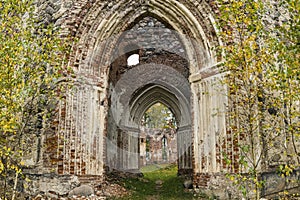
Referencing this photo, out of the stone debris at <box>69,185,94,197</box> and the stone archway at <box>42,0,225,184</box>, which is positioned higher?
the stone archway at <box>42,0,225,184</box>

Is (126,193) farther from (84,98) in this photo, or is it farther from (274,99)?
(274,99)

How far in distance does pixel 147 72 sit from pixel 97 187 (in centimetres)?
752

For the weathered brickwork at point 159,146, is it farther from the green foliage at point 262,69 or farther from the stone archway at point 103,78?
the green foliage at point 262,69

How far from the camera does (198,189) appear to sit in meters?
7.52

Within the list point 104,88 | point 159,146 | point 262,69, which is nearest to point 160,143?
point 159,146

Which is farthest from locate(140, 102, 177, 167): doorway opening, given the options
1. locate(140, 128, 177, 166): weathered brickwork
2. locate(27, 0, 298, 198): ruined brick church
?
locate(27, 0, 298, 198): ruined brick church

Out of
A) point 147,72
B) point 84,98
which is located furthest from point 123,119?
point 84,98

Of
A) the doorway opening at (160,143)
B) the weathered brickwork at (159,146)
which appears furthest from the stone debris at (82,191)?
the weathered brickwork at (159,146)

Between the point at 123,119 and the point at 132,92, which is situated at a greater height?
the point at 132,92

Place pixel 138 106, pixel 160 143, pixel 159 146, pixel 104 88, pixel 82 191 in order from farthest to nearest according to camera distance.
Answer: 1. pixel 160 143
2. pixel 159 146
3. pixel 138 106
4. pixel 104 88
5. pixel 82 191

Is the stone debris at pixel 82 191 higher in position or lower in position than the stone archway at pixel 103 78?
lower

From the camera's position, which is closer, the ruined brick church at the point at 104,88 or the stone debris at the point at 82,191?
the stone debris at the point at 82,191

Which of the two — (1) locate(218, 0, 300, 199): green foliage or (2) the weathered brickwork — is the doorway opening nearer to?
(2) the weathered brickwork

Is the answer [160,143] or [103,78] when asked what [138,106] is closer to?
[103,78]
